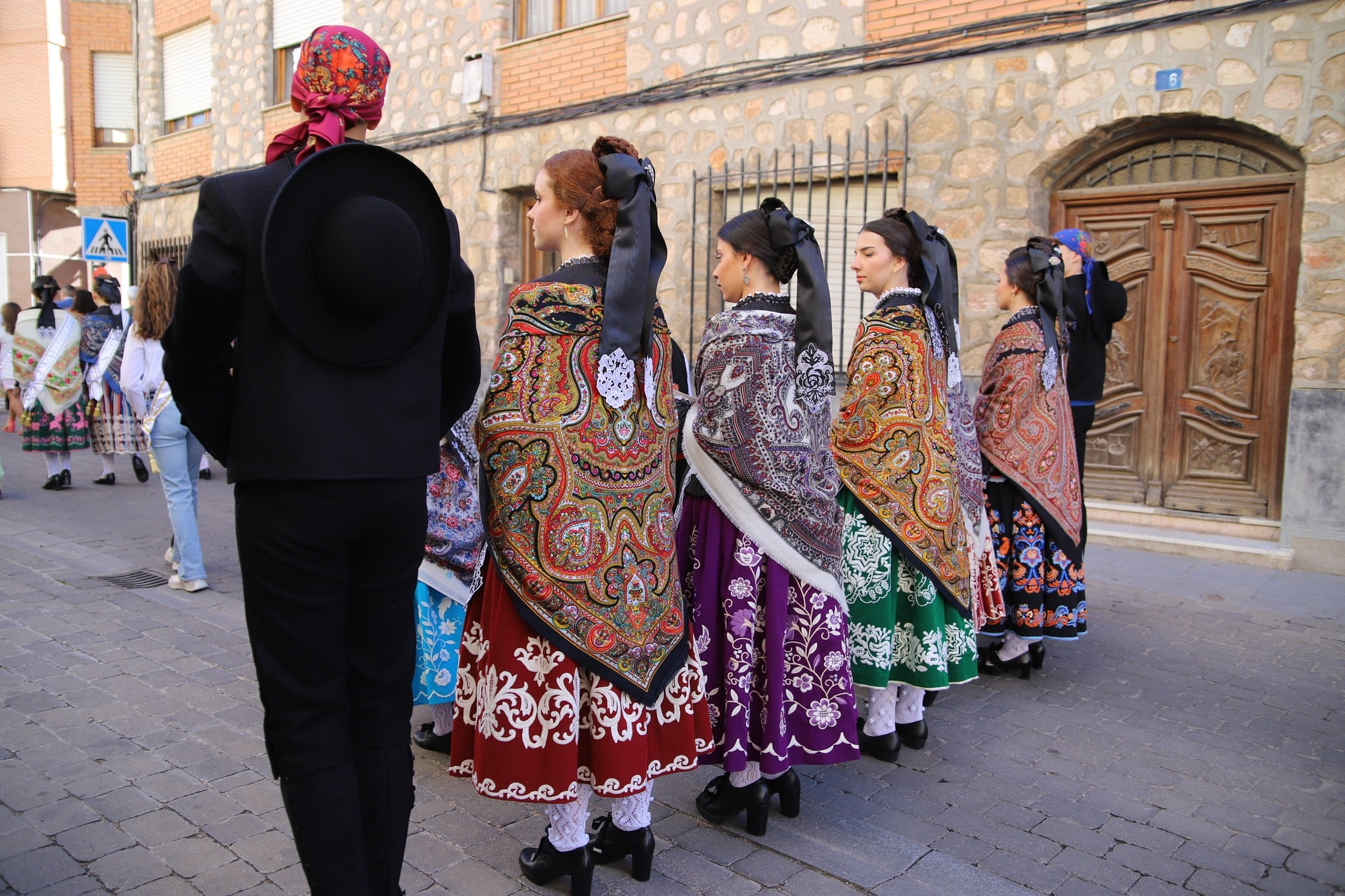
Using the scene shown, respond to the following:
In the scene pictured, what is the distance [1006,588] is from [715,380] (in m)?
2.29

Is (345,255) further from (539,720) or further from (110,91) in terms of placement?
(110,91)

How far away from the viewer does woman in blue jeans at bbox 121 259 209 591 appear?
5.81 metres

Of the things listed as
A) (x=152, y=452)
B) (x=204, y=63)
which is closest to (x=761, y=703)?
(x=152, y=452)

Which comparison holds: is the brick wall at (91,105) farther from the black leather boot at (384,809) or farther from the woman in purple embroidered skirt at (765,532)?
the black leather boot at (384,809)

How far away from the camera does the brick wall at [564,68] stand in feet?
34.0

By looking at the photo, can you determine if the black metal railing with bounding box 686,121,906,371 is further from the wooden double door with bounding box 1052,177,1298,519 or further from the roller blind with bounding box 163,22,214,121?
the roller blind with bounding box 163,22,214,121

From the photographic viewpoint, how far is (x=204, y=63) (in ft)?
54.7

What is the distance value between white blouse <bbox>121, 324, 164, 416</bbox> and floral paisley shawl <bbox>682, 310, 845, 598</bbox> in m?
4.40

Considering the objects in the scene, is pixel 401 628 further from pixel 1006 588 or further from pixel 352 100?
pixel 1006 588

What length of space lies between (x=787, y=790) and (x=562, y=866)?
2.82 feet

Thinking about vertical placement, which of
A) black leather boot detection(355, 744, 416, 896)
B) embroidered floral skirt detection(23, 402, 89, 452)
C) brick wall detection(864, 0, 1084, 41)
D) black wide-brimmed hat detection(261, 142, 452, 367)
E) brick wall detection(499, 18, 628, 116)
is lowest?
black leather boot detection(355, 744, 416, 896)

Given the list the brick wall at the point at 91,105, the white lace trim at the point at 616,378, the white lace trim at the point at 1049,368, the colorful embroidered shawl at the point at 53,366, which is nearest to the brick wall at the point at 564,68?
the colorful embroidered shawl at the point at 53,366

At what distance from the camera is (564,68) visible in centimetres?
1084

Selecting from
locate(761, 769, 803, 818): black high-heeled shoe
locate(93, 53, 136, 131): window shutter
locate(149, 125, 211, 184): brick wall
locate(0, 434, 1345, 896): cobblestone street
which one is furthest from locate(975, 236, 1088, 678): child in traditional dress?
locate(93, 53, 136, 131): window shutter
